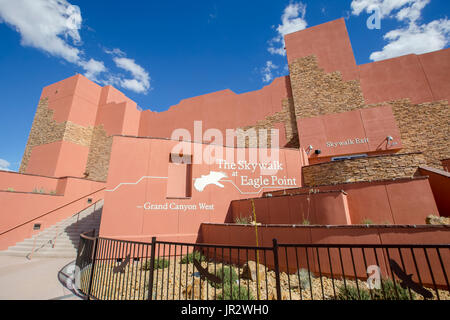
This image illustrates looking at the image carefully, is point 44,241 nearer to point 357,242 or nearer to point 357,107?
point 357,242

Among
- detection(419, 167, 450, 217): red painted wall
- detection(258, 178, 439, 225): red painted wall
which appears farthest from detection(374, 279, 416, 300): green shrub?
detection(419, 167, 450, 217): red painted wall

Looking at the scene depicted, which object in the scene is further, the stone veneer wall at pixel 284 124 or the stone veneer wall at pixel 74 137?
the stone veneer wall at pixel 74 137

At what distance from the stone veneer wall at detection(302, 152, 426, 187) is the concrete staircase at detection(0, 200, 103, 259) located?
11.7 meters

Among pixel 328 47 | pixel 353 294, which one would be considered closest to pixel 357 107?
pixel 328 47

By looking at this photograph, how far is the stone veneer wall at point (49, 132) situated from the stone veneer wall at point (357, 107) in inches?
794

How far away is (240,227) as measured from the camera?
7875 mm

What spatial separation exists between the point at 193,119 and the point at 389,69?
15.6 meters

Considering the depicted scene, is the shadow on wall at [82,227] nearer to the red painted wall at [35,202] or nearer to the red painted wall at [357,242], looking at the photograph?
the red painted wall at [35,202]

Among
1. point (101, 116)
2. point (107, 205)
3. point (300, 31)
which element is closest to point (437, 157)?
point (300, 31)

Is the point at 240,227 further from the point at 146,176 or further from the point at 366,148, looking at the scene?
the point at 366,148

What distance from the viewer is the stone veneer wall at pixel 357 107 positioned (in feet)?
42.6

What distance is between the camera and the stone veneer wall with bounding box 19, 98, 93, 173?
19.5 metres

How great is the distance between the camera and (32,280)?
569 cm

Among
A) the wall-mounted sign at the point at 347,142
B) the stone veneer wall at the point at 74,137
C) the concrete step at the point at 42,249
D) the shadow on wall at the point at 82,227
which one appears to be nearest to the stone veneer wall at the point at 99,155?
the stone veneer wall at the point at 74,137
